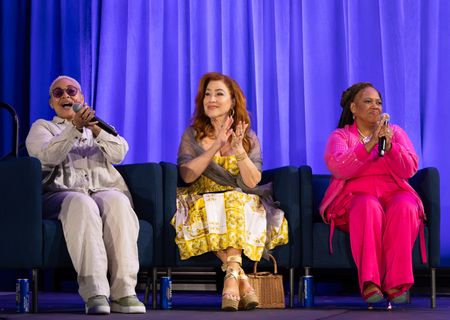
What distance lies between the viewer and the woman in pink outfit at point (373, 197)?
3.51 metres

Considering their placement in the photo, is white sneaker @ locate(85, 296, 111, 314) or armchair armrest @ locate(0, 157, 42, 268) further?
armchair armrest @ locate(0, 157, 42, 268)

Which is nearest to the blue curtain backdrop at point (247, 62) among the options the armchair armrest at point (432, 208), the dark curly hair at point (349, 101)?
the dark curly hair at point (349, 101)

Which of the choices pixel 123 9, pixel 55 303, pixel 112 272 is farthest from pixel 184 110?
pixel 112 272

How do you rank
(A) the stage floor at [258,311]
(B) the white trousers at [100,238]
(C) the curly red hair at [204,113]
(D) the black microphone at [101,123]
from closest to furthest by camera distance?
(A) the stage floor at [258,311] → (B) the white trousers at [100,238] → (D) the black microphone at [101,123] → (C) the curly red hair at [204,113]

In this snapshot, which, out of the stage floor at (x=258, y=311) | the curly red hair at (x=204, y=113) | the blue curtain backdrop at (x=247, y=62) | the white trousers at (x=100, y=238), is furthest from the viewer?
the blue curtain backdrop at (x=247, y=62)

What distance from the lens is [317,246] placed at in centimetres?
369

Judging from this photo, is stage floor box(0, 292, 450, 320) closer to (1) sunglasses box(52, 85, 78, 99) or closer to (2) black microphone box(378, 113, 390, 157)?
(2) black microphone box(378, 113, 390, 157)

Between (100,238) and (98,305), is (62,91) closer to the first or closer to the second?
(100,238)

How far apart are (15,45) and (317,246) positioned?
275cm

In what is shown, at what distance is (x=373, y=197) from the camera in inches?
144

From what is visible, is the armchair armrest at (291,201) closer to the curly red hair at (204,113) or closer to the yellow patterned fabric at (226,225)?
the yellow patterned fabric at (226,225)

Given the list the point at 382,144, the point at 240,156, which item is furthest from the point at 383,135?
the point at 240,156

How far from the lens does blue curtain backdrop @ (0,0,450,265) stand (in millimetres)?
4773

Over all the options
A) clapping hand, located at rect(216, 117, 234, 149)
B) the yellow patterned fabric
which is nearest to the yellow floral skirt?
the yellow patterned fabric
